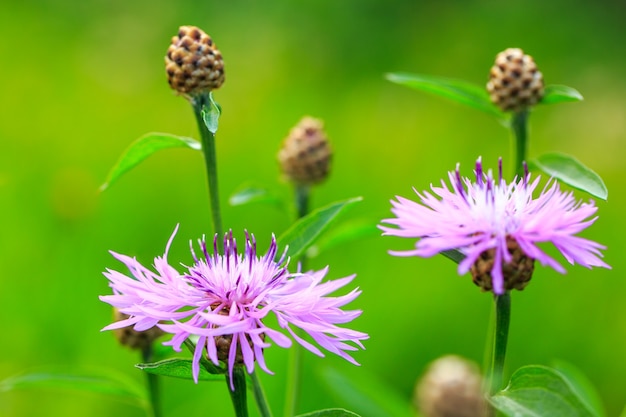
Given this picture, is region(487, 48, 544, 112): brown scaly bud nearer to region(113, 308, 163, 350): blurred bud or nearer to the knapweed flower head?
the knapweed flower head

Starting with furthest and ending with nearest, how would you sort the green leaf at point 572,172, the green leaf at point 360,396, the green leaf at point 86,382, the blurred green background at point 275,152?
the blurred green background at point 275,152
the green leaf at point 360,396
the green leaf at point 86,382
the green leaf at point 572,172

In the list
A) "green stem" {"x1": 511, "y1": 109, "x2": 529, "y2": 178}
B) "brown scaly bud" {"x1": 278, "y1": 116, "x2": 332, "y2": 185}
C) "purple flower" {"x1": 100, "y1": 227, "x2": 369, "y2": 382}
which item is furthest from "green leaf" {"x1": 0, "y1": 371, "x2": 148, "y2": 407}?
"green stem" {"x1": 511, "y1": 109, "x2": 529, "y2": 178}

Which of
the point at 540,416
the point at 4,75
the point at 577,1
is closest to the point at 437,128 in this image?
the point at 4,75

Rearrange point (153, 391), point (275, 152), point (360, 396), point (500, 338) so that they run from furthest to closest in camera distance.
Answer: point (275, 152) < point (360, 396) < point (153, 391) < point (500, 338)

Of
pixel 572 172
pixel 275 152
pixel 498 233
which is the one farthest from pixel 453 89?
pixel 275 152

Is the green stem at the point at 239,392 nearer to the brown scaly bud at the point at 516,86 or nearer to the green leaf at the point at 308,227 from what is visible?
the green leaf at the point at 308,227

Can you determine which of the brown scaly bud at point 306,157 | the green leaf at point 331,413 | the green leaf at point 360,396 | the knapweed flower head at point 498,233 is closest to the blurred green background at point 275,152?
the green leaf at point 360,396

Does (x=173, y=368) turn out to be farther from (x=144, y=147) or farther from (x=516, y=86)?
(x=516, y=86)
